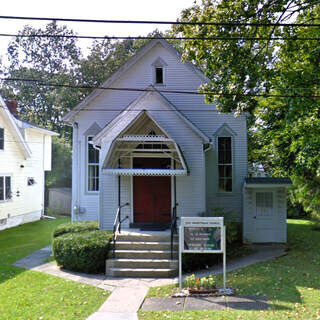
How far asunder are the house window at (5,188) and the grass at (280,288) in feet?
45.2

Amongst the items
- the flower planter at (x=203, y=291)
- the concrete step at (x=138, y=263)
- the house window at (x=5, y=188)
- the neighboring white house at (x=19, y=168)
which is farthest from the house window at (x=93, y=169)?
the flower planter at (x=203, y=291)

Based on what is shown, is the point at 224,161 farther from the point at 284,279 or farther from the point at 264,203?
the point at 284,279

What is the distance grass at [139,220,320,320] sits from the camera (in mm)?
6809

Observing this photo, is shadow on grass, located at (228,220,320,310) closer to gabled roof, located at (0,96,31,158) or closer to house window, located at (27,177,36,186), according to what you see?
gabled roof, located at (0,96,31,158)

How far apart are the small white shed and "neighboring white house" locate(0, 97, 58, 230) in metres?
13.5

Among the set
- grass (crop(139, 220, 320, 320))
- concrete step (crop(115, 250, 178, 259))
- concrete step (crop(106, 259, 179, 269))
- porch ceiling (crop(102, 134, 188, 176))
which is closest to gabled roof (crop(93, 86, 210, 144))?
porch ceiling (crop(102, 134, 188, 176))

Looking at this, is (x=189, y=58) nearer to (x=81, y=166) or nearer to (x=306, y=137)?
(x=306, y=137)

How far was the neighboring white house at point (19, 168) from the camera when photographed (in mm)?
19422

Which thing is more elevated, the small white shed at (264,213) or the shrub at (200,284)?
the small white shed at (264,213)

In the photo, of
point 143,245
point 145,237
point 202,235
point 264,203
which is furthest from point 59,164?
point 202,235

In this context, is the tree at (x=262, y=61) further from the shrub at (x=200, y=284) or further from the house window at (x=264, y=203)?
the shrub at (x=200, y=284)

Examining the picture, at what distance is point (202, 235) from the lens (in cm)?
871

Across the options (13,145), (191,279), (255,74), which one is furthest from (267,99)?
(13,145)

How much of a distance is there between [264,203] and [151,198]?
16.0 feet
